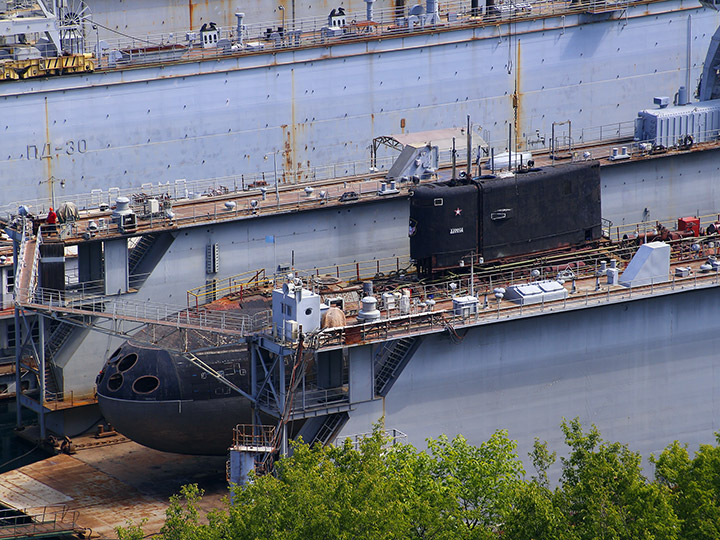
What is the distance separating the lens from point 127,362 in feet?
212

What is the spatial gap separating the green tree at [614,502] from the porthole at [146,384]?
62.7 ft

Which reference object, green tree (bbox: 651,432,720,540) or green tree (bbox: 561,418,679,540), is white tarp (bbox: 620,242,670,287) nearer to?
green tree (bbox: 651,432,720,540)

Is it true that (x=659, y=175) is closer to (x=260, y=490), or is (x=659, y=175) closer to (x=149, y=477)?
(x=149, y=477)

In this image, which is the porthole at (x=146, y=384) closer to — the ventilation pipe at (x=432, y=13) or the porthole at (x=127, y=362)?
the porthole at (x=127, y=362)

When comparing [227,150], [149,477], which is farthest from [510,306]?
[227,150]

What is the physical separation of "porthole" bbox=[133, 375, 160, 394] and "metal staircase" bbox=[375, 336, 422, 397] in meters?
9.45

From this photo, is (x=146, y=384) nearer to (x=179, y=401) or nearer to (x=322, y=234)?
(x=179, y=401)

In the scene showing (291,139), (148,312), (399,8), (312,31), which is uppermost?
(399,8)

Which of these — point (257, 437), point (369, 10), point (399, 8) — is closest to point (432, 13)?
point (369, 10)

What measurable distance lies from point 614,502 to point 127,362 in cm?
2284

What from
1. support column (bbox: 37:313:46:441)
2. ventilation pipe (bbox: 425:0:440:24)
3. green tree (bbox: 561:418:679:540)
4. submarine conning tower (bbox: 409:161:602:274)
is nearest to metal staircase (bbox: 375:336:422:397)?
submarine conning tower (bbox: 409:161:602:274)

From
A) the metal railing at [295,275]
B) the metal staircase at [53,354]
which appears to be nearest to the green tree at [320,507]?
the metal railing at [295,275]

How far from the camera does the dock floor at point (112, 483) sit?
6094 centimetres

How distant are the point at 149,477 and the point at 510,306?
15610 mm
